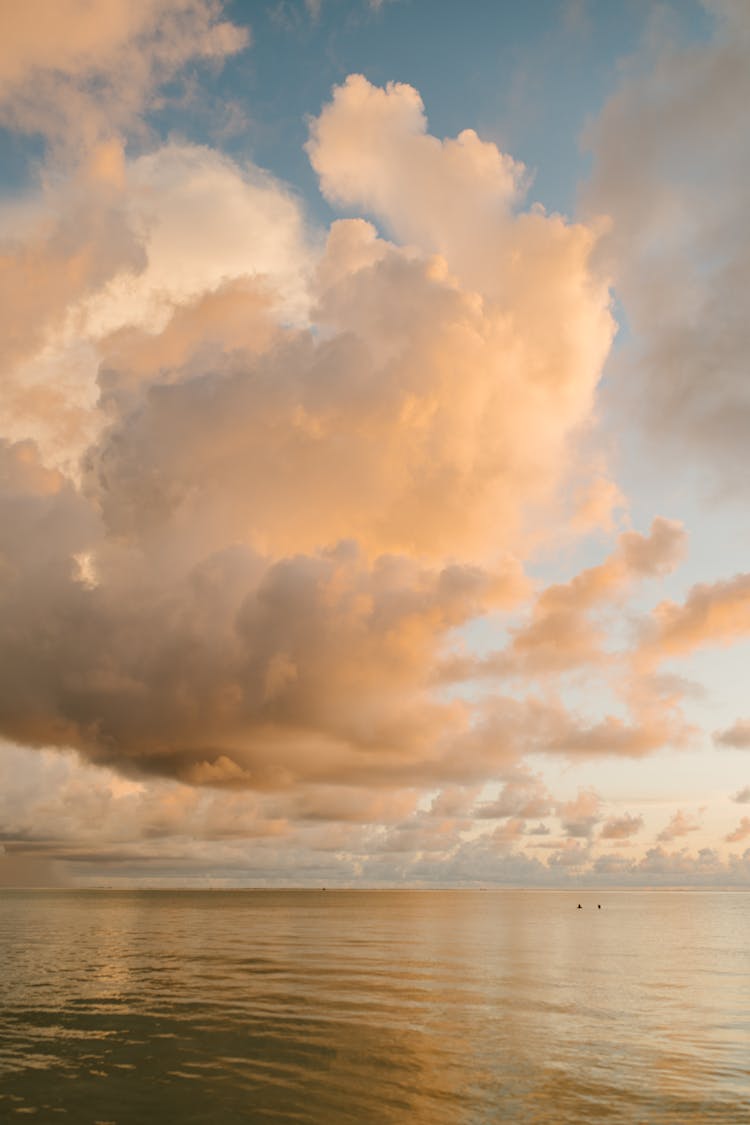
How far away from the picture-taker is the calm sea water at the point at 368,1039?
90.7 feet

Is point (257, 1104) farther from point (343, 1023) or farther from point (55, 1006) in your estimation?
point (55, 1006)

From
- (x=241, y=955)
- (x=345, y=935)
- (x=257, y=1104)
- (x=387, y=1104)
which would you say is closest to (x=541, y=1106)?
(x=387, y=1104)

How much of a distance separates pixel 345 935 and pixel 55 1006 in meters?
71.2

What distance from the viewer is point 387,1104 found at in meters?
28.0

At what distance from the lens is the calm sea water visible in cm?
2766

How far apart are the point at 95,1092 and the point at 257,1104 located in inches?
239

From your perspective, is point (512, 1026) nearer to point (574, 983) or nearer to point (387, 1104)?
point (387, 1104)

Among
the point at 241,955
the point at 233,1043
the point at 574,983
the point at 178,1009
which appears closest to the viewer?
the point at 233,1043

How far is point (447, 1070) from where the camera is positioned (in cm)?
3234

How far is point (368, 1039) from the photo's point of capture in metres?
37.7

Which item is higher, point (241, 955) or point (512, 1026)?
point (512, 1026)

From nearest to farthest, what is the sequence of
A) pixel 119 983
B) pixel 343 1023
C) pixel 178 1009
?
pixel 343 1023, pixel 178 1009, pixel 119 983

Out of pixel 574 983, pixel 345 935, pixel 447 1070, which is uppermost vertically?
pixel 447 1070

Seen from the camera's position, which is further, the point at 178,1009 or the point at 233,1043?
the point at 178,1009
